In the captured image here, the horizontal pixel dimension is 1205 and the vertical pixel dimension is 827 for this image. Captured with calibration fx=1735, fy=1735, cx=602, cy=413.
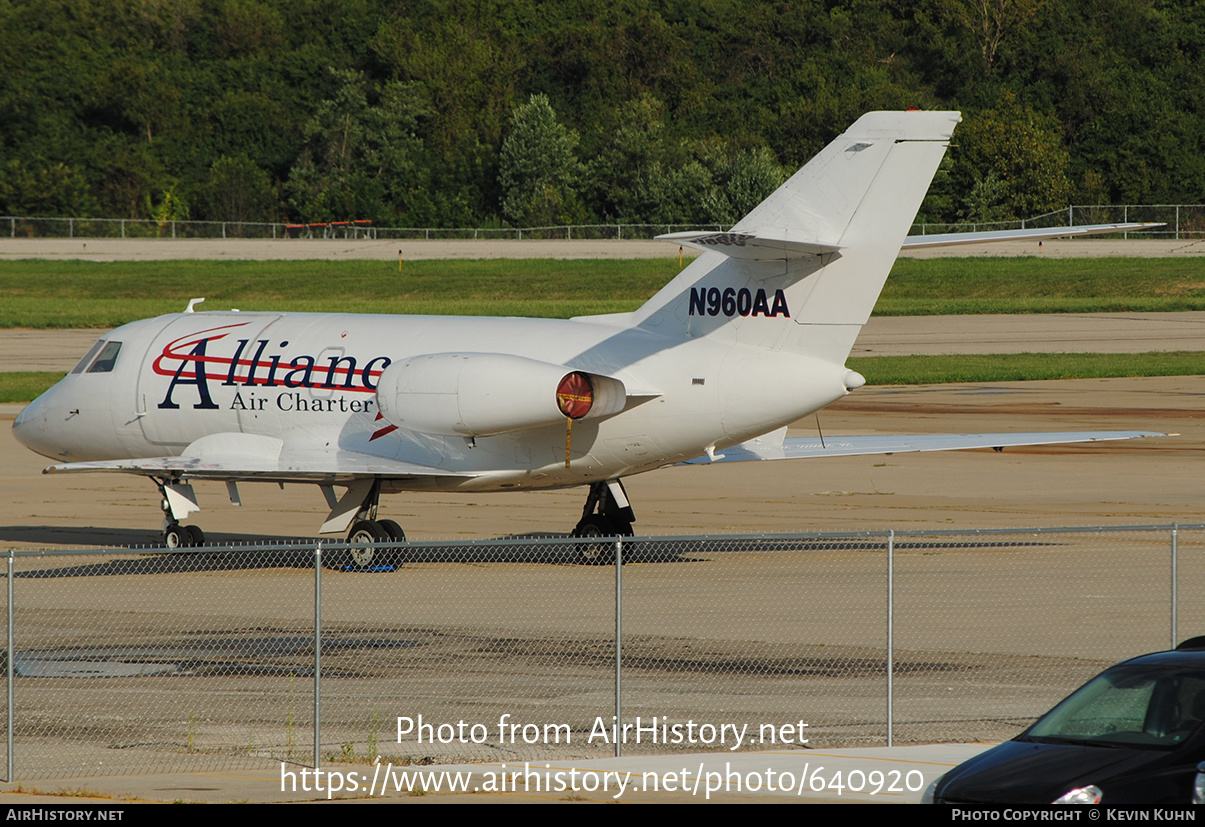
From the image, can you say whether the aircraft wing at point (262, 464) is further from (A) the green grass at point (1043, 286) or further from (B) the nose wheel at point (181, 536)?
(A) the green grass at point (1043, 286)

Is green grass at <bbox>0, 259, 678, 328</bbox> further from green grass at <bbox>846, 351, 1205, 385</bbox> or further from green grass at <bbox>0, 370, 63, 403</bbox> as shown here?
green grass at <bbox>846, 351, 1205, 385</bbox>

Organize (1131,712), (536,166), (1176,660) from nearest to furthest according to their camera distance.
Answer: (1131,712)
(1176,660)
(536,166)

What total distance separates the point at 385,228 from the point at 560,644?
103 meters

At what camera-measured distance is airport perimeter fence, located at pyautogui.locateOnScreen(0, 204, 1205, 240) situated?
4168 inches

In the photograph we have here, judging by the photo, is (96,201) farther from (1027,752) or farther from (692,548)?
(1027,752)

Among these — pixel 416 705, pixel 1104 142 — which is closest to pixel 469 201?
pixel 1104 142

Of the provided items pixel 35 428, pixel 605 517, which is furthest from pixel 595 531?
pixel 35 428

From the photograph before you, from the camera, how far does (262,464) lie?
24359mm

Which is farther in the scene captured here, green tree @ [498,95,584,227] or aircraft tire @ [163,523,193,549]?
green tree @ [498,95,584,227]

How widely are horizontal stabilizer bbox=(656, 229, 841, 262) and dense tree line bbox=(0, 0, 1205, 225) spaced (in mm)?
89211

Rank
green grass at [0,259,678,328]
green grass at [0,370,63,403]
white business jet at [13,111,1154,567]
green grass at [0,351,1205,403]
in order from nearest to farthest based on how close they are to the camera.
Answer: white business jet at [13,111,1154,567] → green grass at [0,370,63,403] → green grass at [0,351,1205,403] → green grass at [0,259,678,328]

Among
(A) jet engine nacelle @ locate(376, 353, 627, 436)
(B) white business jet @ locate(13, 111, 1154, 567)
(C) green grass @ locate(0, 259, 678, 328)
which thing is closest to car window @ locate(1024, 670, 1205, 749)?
(B) white business jet @ locate(13, 111, 1154, 567)

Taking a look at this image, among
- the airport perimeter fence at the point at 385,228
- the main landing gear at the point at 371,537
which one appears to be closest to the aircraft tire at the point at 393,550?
the main landing gear at the point at 371,537

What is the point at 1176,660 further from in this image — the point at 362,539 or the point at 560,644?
the point at 362,539
